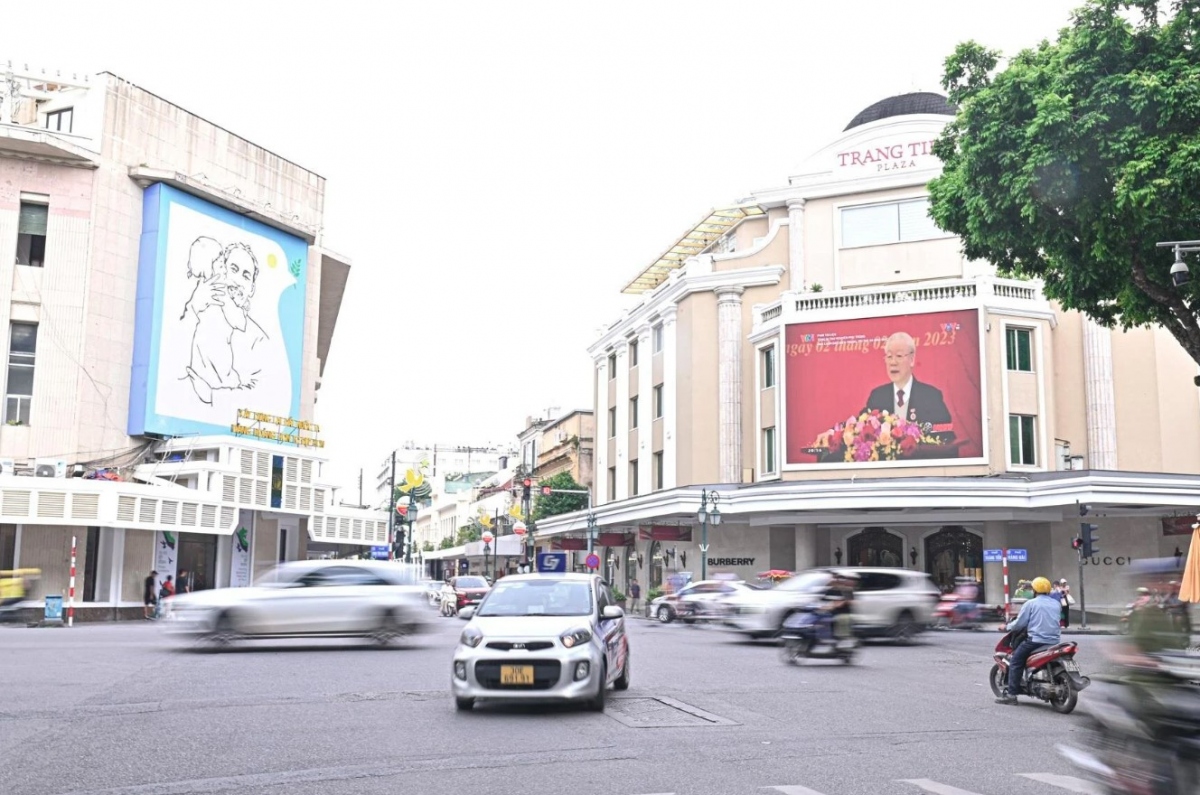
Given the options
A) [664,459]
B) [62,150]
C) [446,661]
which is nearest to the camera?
[446,661]

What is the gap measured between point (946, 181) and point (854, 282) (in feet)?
85.5

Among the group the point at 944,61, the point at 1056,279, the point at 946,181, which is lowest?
the point at 1056,279

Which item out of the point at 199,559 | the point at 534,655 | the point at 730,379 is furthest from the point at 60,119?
the point at 534,655

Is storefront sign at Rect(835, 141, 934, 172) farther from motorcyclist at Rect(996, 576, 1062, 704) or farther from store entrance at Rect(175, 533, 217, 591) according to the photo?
motorcyclist at Rect(996, 576, 1062, 704)

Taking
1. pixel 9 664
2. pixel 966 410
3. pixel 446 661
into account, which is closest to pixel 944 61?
pixel 446 661

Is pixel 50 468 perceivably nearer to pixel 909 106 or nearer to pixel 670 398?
pixel 670 398

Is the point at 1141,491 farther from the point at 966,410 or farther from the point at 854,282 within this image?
the point at 854,282

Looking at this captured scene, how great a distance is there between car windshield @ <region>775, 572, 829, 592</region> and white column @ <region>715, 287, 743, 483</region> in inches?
902

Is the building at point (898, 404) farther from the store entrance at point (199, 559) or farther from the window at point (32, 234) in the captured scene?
the window at point (32, 234)

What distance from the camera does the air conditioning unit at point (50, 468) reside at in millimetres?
35656

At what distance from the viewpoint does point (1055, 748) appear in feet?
35.2

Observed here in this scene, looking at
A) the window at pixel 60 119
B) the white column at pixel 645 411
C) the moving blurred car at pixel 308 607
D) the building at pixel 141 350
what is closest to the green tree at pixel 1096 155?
the moving blurred car at pixel 308 607

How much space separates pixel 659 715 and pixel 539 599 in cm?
197

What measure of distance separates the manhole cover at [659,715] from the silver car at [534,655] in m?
0.37
